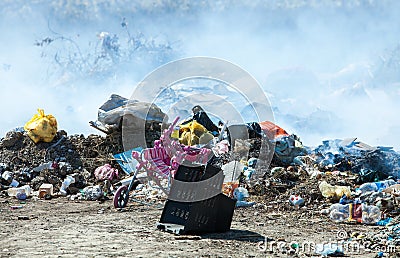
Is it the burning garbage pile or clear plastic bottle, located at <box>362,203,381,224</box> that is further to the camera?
the burning garbage pile

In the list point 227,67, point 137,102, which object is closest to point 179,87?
point 227,67

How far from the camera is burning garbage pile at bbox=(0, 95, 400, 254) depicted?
5438 mm

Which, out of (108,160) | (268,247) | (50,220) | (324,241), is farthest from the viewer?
(108,160)

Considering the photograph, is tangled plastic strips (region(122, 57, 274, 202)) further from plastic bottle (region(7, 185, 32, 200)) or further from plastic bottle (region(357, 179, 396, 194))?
plastic bottle (region(7, 185, 32, 200))

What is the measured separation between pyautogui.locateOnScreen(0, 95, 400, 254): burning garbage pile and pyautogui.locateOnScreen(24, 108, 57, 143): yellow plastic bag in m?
0.02

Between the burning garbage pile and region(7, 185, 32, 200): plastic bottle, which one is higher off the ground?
the burning garbage pile

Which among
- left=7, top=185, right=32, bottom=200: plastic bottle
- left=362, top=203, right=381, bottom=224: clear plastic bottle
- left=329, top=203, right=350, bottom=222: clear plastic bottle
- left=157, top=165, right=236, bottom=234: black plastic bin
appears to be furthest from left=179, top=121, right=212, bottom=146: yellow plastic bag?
left=157, top=165, right=236, bottom=234: black plastic bin

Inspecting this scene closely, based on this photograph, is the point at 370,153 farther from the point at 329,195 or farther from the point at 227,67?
the point at 227,67

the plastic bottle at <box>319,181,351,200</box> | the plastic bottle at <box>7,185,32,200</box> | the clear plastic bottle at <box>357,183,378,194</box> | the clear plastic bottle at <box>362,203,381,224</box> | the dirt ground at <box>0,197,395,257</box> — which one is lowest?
the dirt ground at <box>0,197,395,257</box>

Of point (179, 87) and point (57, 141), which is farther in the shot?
point (57, 141)

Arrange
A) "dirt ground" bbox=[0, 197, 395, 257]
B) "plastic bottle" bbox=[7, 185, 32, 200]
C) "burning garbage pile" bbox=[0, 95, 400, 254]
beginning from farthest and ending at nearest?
1. "plastic bottle" bbox=[7, 185, 32, 200]
2. "burning garbage pile" bbox=[0, 95, 400, 254]
3. "dirt ground" bbox=[0, 197, 395, 257]

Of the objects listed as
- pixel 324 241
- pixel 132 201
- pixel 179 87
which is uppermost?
pixel 179 87

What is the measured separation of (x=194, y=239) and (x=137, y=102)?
5848 mm

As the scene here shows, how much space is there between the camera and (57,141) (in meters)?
A: 9.79
